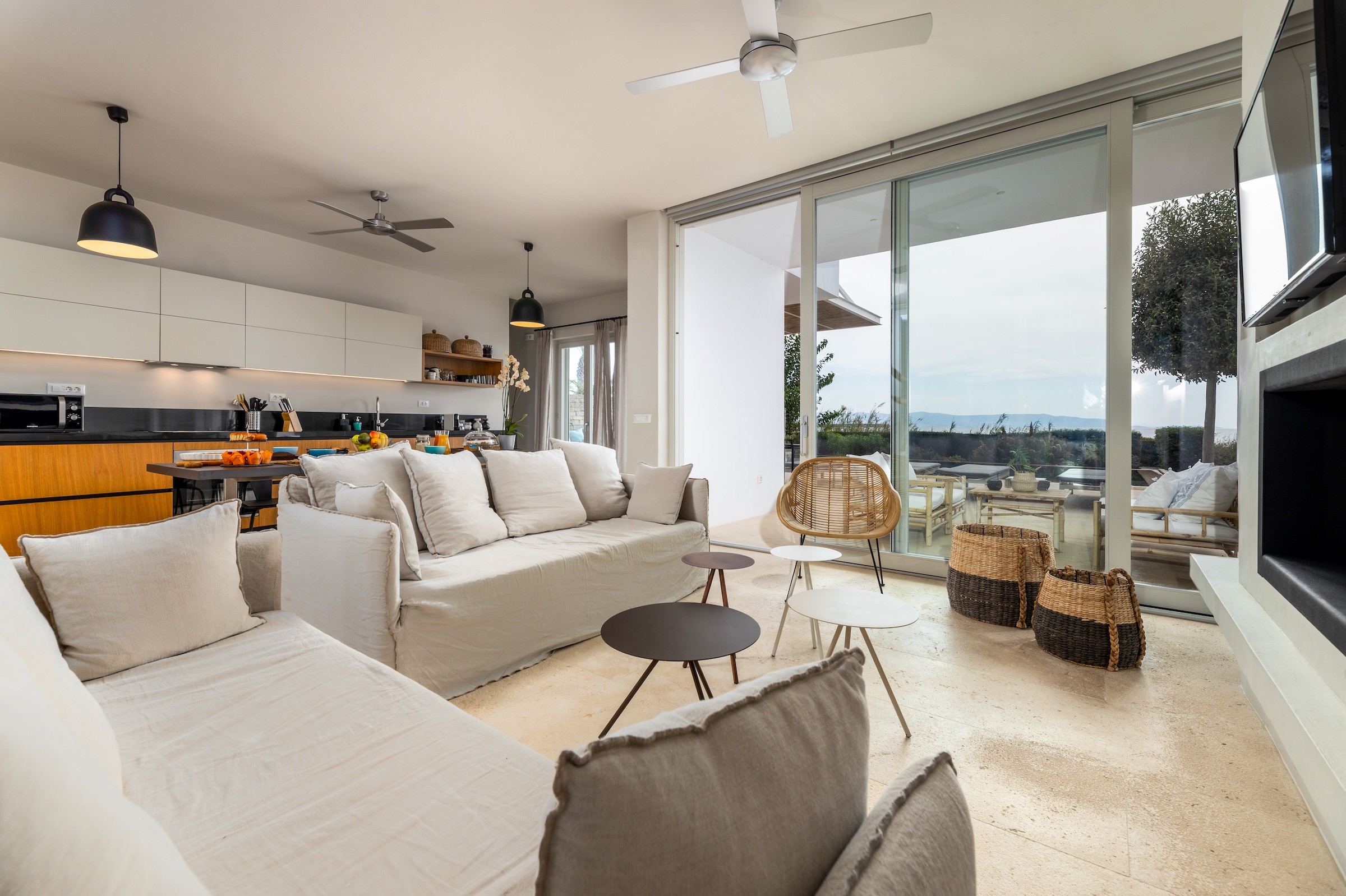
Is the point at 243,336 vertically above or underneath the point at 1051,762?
above

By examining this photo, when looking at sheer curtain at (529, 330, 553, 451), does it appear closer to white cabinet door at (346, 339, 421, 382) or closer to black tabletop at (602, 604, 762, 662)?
white cabinet door at (346, 339, 421, 382)

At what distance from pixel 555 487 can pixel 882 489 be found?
6.03 feet

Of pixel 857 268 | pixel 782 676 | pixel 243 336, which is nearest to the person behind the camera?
pixel 782 676

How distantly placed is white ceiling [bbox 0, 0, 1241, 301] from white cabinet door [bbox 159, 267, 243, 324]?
609 millimetres

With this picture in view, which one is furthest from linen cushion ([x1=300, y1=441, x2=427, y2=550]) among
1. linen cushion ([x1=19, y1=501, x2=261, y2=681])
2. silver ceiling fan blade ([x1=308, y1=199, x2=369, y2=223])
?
silver ceiling fan blade ([x1=308, y1=199, x2=369, y2=223])

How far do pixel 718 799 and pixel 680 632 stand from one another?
1.27 m

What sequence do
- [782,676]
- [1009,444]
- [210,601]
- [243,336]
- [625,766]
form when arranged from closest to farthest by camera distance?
[625,766], [782,676], [210,601], [1009,444], [243,336]

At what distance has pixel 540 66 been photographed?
2.91 m

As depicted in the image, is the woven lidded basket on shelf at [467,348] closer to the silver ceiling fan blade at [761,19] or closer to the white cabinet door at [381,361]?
the white cabinet door at [381,361]

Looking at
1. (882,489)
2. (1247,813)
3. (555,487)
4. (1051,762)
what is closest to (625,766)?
(1051,762)

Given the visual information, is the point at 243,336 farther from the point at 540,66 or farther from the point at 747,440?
the point at 747,440

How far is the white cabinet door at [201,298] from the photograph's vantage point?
4.44 metres

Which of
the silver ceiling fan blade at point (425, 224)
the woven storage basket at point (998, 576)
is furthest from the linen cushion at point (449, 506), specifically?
the woven storage basket at point (998, 576)

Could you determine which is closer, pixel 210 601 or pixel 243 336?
pixel 210 601
